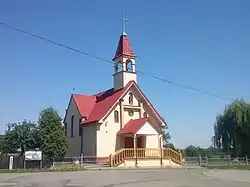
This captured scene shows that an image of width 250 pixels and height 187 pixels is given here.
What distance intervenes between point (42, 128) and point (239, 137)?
82.8 ft

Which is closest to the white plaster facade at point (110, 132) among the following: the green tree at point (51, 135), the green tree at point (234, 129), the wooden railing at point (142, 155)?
the wooden railing at point (142, 155)

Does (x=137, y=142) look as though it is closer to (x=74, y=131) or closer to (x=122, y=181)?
(x=74, y=131)

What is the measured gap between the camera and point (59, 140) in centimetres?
3500

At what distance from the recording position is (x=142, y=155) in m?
36.6

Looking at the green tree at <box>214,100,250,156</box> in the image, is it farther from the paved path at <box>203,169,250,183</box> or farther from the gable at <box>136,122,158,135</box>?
the paved path at <box>203,169,250,183</box>

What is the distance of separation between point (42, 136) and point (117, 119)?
8.68m

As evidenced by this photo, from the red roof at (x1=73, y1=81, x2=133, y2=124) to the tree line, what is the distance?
Result: 4.65m

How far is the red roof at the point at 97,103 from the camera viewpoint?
39.0 meters

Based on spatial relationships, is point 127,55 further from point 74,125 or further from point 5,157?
point 5,157

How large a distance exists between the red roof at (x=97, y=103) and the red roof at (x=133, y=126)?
2.79 m

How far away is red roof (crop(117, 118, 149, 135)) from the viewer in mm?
36875

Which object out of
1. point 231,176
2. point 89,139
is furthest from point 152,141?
point 231,176

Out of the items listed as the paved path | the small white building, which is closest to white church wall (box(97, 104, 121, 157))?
the small white building

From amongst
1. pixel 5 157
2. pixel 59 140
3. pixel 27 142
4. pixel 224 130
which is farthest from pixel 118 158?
pixel 224 130
